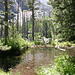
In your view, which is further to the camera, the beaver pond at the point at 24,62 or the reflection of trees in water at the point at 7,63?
the reflection of trees in water at the point at 7,63

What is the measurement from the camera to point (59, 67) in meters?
5.04

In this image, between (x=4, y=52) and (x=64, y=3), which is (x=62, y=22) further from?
(x=4, y=52)

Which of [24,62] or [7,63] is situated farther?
[24,62]

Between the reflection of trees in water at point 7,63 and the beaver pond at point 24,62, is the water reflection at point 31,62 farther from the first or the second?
the reflection of trees in water at point 7,63

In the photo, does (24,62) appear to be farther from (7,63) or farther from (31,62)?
(7,63)

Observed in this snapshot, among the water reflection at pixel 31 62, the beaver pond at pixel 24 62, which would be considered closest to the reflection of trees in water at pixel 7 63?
the beaver pond at pixel 24 62

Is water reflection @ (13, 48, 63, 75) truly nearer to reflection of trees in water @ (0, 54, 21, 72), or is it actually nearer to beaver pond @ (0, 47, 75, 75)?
beaver pond @ (0, 47, 75, 75)

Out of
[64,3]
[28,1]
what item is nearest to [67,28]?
[64,3]

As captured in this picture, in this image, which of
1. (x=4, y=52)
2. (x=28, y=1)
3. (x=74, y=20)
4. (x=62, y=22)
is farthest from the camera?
(x=28, y=1)

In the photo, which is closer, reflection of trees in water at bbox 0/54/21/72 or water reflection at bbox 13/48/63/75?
water reflection at bbox 13/48/63/75

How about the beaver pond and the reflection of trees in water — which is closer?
the beaver pond

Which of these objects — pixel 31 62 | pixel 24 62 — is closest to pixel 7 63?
pixel 24 62

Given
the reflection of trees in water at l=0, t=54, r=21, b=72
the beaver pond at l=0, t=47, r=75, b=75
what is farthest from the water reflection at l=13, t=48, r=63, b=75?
the reflection of trees in water at l=0, t=54, r=21, b=72

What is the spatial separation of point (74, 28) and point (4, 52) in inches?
275
